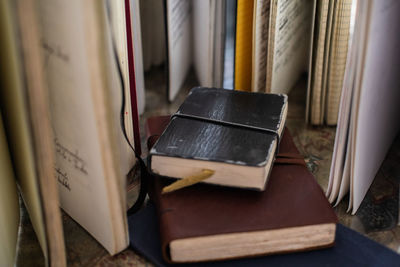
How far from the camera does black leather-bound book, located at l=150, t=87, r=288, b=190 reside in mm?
581

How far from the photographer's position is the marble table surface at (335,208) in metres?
0.61

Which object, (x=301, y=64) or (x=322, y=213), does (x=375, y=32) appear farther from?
(x=301, y=64)

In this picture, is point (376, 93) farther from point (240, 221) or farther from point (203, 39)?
point (203, 39)

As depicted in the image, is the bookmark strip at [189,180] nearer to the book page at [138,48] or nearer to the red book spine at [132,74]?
the red book spine at [132,74]

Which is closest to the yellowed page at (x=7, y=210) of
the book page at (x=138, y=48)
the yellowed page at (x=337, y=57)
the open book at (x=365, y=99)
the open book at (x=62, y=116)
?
the open book at (x=62, y=116)

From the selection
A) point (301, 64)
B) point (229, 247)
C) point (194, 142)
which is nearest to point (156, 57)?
point (301, 64)

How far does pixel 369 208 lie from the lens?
0.68m

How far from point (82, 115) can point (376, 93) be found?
37 centimetres

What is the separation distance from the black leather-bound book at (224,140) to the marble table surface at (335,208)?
12 cm

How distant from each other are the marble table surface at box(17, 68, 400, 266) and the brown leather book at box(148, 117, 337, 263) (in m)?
0.07

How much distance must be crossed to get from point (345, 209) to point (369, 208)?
34mm

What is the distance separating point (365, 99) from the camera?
58cm

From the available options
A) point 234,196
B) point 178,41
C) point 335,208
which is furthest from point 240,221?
point 178,41

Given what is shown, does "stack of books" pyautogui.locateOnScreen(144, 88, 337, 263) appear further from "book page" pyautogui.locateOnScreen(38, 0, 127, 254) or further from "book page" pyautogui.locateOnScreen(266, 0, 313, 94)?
"book page" pyautogui.locateOnScreen(266, 0, 313, 94)
